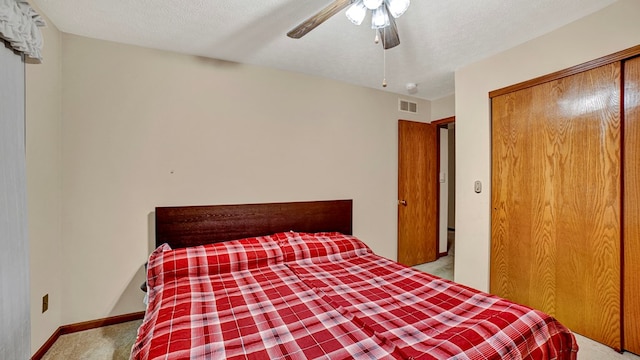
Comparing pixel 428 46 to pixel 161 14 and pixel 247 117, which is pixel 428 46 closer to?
pixel 247 117

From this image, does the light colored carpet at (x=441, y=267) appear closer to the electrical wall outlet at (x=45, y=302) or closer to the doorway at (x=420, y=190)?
the doorway at (x=420, y=190)

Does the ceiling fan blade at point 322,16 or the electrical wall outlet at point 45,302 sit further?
the electrical wall outlet at point 45,302

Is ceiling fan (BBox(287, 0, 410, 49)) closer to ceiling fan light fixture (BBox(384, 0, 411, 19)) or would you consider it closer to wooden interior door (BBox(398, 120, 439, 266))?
ceiling fan light fixture (BBox(384, 0, 411, 19))

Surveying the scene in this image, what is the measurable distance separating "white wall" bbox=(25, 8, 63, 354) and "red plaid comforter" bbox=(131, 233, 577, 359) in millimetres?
744

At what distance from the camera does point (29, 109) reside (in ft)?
5.66

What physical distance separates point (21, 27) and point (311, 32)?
1.69m

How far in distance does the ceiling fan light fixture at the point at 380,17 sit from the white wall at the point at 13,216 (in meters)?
1.94

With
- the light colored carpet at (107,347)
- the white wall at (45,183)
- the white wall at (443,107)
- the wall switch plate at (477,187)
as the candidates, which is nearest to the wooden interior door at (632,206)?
A: the light colored carpet at (107,347)

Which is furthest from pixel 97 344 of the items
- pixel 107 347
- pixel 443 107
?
pixel 443 107

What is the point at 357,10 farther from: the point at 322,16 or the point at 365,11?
the point at 322,16

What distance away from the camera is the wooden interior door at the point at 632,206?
1802mm

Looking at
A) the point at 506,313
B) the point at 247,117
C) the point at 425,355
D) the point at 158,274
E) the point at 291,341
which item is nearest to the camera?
the point at 425,355

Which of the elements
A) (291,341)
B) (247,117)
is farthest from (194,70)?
(291,341)

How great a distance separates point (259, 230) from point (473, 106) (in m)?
2.46
